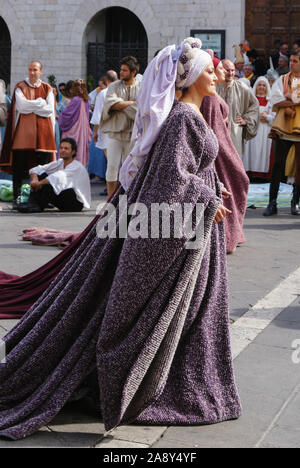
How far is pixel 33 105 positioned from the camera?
35.5 feet

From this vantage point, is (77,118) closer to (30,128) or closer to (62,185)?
(30,128)

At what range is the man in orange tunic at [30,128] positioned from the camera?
35.6 feet

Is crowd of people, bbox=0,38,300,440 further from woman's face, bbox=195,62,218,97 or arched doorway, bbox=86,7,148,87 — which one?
arched doorway, bbox=86,7,148,87

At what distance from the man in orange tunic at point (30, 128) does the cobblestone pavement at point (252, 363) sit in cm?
241

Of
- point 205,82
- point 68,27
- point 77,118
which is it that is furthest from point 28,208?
point 68,27

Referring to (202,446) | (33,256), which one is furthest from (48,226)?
(202,446)

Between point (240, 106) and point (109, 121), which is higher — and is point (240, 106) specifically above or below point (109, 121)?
above

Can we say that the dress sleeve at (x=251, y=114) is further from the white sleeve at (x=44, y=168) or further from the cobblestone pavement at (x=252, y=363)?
the white sleeve at (x=44, y=168)

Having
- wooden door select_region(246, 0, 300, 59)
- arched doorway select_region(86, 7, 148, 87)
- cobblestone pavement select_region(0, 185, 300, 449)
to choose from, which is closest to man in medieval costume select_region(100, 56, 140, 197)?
cobblestone pavement select_region(0, 185, 300, 449)

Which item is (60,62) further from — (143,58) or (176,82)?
(176,82)

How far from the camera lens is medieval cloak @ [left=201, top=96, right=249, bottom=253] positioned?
7371mm

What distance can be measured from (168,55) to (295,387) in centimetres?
168

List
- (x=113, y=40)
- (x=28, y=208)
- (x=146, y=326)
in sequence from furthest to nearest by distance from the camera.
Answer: (x=113, y=40)
(x=28, y=208)
(x=146, y=326)

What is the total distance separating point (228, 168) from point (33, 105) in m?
4.00
